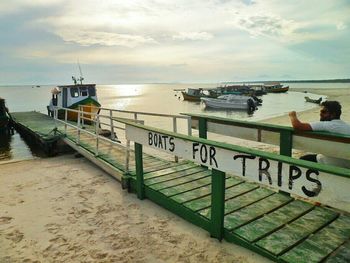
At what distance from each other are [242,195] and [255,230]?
109cm

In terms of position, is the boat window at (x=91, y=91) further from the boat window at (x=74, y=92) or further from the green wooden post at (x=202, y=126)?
the green wooden post at (x=202, y=126)

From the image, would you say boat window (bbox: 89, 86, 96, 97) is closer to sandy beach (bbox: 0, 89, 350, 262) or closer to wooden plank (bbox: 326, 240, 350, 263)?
sandy beach (bbox: 0, 89, 350, 262)

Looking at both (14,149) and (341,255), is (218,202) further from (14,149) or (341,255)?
(14,149)

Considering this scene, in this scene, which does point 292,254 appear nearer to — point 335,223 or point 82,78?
point 335,223

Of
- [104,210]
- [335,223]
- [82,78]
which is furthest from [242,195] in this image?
[82,78]

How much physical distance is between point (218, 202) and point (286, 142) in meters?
1.72

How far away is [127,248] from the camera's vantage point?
151 inches

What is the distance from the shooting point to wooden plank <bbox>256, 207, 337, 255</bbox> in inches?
129

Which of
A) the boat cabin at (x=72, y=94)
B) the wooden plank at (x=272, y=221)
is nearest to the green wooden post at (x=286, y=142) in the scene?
the wooden plank at (x=272, y=221)

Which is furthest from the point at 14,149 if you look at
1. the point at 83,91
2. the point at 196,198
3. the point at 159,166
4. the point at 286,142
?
the point at 286,142

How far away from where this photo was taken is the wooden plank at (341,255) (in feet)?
9.78

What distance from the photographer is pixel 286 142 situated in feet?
15.1

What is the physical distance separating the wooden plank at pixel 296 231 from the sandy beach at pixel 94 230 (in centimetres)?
20

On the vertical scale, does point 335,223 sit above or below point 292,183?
below
